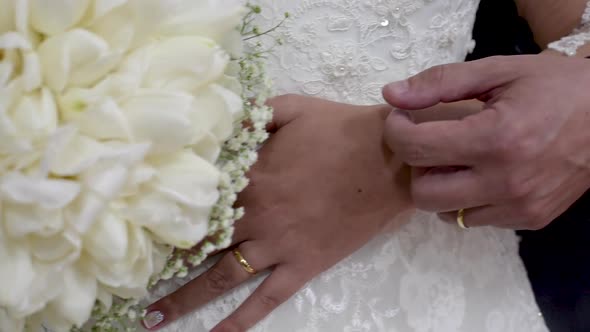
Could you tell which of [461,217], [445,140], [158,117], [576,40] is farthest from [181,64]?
[576,40]

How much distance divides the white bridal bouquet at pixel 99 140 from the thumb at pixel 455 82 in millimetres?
254

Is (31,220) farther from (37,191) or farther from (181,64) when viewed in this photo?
(181,64)

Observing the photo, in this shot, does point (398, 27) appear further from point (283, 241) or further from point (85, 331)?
point (85, 331)

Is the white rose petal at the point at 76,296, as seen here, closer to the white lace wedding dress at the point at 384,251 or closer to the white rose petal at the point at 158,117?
the white rose petal at the point at 158,117

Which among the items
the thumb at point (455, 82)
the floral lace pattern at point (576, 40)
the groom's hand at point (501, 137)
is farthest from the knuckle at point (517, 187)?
the floral lace pattern at point (576, 40)

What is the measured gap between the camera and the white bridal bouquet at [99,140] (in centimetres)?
43

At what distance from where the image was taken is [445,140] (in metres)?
0.65

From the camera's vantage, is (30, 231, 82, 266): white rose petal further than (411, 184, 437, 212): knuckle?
No

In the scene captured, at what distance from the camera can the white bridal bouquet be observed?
43cm

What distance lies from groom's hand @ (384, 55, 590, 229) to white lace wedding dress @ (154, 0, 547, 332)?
119 millimetres

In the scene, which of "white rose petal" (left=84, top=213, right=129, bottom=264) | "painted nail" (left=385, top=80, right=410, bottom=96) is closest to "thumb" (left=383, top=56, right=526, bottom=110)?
"painted nail" (left=385, top=80, right=410, bottom=96)

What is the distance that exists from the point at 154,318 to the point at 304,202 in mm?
219

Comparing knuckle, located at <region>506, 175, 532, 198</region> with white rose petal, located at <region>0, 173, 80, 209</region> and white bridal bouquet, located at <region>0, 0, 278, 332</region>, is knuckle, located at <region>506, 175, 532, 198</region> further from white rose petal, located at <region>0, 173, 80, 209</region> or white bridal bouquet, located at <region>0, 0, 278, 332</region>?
white rose petal, located at <region>0, 173, 80, 209</region>

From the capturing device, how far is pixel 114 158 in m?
0.43
